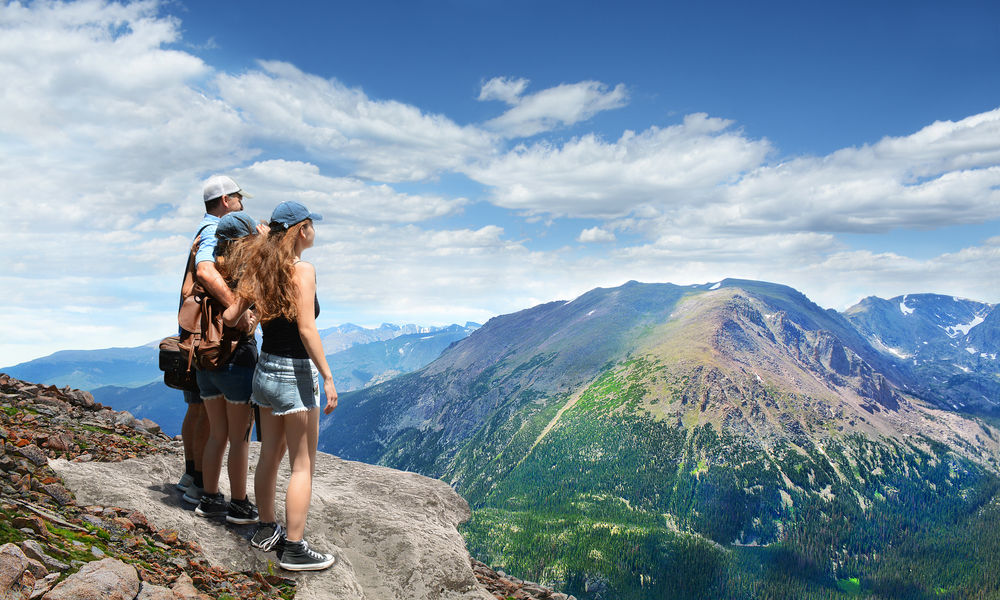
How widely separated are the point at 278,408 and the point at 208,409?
1.76 meters

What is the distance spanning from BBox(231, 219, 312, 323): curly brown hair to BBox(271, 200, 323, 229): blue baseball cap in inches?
2.6

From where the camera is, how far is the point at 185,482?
954 cm

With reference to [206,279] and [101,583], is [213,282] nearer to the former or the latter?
[206,279]

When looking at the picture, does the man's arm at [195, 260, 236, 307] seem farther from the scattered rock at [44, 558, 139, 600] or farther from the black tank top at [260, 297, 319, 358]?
the scattered rock at [44, 558, 139, 600]

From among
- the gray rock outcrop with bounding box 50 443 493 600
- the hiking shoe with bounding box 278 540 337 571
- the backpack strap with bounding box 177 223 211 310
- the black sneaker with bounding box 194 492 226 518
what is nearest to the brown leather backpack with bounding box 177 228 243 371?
the backpack strap with bounding box 177 223 211 310

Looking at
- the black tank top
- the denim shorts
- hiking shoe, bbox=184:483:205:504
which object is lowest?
hiking shoe, bbox=184:483:205:504

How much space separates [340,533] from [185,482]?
2.80 metres

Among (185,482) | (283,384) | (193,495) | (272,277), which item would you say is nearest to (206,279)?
(272,277)

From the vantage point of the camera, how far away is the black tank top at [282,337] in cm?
717

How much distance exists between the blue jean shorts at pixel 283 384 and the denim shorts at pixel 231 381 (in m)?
0.58

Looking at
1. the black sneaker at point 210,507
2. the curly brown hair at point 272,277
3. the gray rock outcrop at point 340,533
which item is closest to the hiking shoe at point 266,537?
the gray rock outcrop at point 340,533

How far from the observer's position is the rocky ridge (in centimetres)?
575

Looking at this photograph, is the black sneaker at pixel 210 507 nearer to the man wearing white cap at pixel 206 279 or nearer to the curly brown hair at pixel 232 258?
the man wearing white cap at pixel 206 279

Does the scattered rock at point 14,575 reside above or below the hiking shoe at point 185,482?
above
